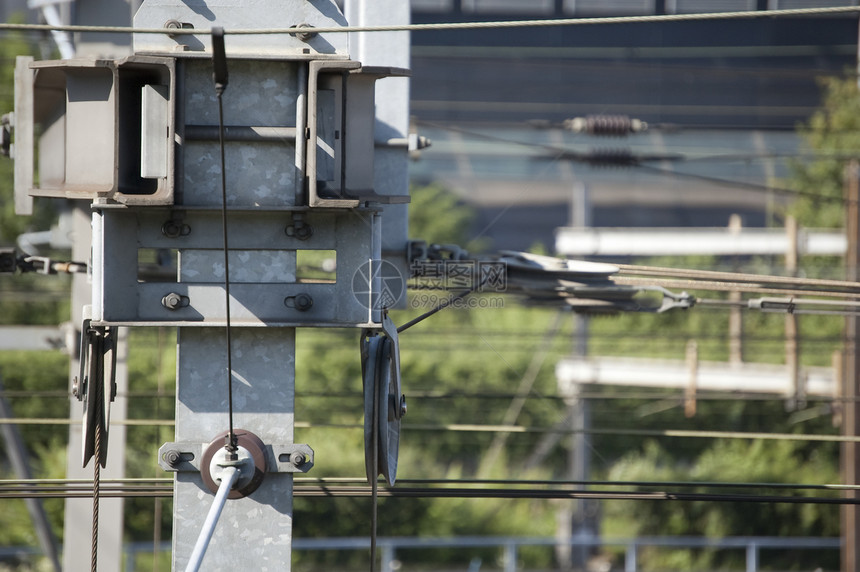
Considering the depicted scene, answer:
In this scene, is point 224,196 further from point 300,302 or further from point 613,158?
point 613,158

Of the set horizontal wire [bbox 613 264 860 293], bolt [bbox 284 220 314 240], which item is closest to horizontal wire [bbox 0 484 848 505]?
horizontal wire [bbox 613 264 860 293]

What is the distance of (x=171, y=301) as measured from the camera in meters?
3.22

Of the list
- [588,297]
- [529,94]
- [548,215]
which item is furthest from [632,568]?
[529,94]

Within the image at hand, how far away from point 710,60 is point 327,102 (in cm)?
2193

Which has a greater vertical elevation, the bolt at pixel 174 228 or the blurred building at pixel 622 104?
the blurred building at pixel 622 104

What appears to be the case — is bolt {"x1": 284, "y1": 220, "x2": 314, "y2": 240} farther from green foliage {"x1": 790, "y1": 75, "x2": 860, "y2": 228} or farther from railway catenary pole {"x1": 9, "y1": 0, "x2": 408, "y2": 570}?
green foliage {"x1": 790, "y1": 75, "x2": 860, "y2": 228}

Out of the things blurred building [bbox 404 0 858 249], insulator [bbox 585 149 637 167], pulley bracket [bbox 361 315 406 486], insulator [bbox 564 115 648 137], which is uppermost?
blurred building [bbox 404 0 858 249]

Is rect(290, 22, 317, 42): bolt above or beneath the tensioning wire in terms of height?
above

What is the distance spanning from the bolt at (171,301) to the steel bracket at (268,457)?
1.67 feet

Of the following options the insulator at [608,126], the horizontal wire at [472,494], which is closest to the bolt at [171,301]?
the horizontal wire at [472,494]

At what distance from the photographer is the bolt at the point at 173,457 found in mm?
3273

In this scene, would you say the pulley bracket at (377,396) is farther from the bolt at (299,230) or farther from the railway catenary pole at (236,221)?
the bolt at (299,230)

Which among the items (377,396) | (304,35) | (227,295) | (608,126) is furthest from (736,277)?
(608,126)

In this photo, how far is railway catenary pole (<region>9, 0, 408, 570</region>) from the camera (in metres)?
3.21
